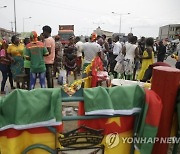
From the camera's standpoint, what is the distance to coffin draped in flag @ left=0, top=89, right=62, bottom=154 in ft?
5.43

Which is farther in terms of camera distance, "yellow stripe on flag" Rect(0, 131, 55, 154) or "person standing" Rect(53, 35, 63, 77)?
"person standing" Rect(53, 35, 63, 77)

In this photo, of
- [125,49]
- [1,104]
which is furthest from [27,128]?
[125,49]

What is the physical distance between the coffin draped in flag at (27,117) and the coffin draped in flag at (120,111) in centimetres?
26

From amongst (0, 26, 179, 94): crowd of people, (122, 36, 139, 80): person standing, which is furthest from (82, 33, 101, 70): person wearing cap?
(122, 36, 139, 80): person standing

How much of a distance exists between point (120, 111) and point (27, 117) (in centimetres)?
70

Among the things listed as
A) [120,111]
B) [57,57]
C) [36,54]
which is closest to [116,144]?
[120,111]

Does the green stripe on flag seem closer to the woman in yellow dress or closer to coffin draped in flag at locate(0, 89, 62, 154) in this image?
coffin draped in flag at locate(0, 89, 62, 154)

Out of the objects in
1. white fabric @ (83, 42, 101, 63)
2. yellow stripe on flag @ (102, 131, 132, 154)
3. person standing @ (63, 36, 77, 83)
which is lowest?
yellow stripe on flag @ (102, 131, 132, 154)

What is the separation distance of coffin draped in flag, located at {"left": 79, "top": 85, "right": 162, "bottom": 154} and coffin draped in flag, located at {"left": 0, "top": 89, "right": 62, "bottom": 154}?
0.26 metres

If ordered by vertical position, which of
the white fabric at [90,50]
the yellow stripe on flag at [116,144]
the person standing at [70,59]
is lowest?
the yellow stripe on flag at [116,144]

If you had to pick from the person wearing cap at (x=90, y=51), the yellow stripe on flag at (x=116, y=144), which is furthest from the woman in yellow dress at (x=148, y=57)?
the yellow stripe on flag at (x=116, y=144)

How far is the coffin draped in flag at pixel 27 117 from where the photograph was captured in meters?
1.66

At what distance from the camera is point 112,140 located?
6.32 ft

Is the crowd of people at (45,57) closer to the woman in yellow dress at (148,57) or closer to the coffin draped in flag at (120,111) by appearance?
the woman in yellow dress at (148,57)
